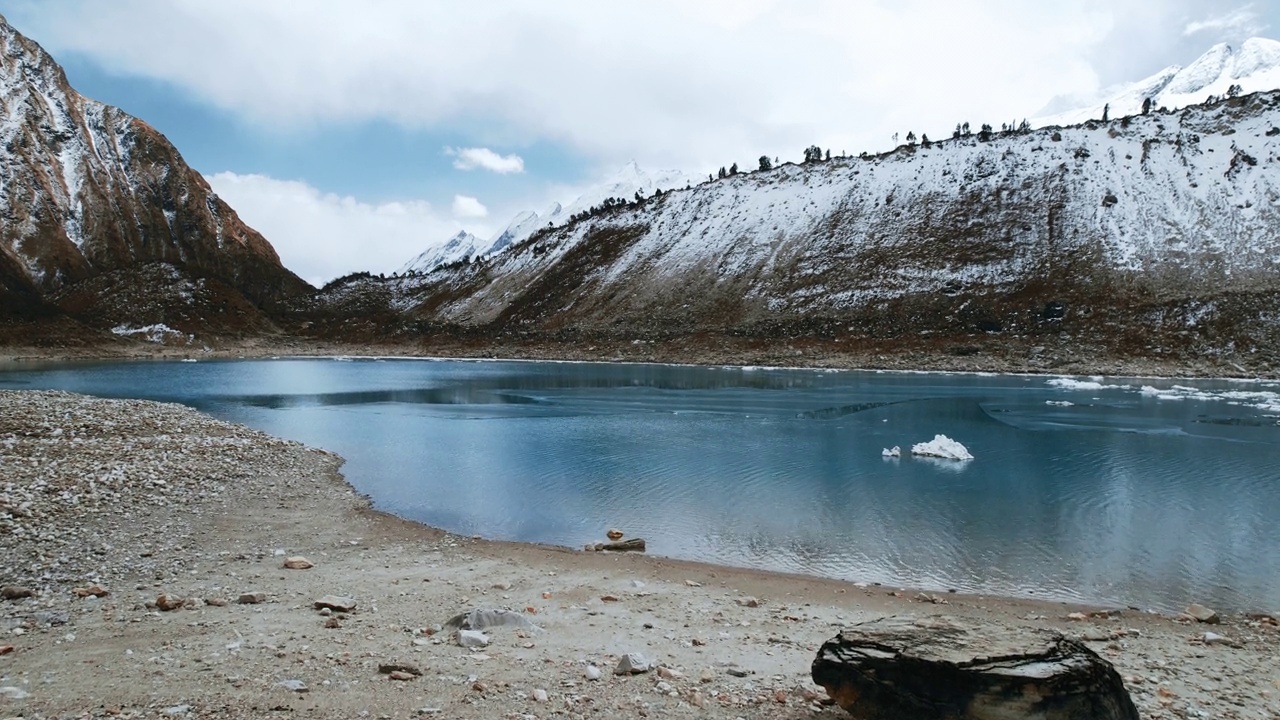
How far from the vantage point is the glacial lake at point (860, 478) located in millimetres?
16453

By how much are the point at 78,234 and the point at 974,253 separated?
195 metres

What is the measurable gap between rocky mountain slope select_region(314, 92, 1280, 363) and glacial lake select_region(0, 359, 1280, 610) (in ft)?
124

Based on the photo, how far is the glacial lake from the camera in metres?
16.5

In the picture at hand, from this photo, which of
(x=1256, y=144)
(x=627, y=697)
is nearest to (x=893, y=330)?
(x=1256, y=144)

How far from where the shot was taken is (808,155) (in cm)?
17112

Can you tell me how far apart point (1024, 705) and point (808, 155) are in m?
176

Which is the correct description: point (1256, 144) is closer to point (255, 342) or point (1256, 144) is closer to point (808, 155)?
point (808, 155)

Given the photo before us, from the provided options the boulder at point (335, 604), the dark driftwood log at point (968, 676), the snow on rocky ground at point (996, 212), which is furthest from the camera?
the snow on rocky ground at point (996, 212)

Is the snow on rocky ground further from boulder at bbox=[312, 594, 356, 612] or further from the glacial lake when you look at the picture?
boulder at bbox=[312, 594, 356, 612]

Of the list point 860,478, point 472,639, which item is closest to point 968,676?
Result: point 472,639

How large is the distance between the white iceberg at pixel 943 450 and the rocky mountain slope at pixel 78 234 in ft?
431

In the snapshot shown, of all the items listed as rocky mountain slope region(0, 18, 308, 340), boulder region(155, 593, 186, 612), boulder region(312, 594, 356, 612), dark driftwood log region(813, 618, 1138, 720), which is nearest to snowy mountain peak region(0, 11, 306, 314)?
rocky mountain slope region(0, 18, 308, 340)

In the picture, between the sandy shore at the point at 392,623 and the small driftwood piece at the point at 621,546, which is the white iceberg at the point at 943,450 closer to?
the sandy shore at the point at 392,623

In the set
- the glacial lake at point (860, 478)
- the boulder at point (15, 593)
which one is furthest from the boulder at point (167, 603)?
the glacial lake at point (860, 478)
